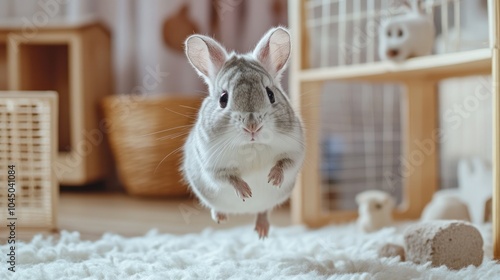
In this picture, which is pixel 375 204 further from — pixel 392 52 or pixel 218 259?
pixel 218 259

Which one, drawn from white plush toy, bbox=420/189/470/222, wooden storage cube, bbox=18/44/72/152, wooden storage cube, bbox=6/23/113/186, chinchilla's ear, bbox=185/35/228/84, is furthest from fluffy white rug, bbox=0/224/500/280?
wooden storage cube, bbox=18/44/72/152

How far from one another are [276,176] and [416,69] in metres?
0.72

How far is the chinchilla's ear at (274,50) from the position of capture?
75 centimetres

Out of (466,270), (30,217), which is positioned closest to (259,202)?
(466,270)

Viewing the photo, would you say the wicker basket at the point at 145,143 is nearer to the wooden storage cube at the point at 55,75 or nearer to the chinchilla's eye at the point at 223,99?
the wooden storage cube at the point at 55,75

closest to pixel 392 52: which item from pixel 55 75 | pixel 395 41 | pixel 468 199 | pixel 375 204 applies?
pixel 395 41

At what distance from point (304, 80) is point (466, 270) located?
2.39 feet

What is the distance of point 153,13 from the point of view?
201cm

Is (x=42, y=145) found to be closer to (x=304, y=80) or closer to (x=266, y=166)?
(x=304, y=80)

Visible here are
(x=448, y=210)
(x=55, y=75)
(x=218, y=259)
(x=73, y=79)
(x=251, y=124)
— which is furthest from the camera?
(x=55, y=75)

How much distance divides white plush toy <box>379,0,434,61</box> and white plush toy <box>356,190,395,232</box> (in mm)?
394

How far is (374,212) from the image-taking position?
150 cm

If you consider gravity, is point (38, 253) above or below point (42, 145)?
below

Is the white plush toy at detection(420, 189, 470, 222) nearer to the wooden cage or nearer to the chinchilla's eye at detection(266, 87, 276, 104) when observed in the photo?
the wooden cage
